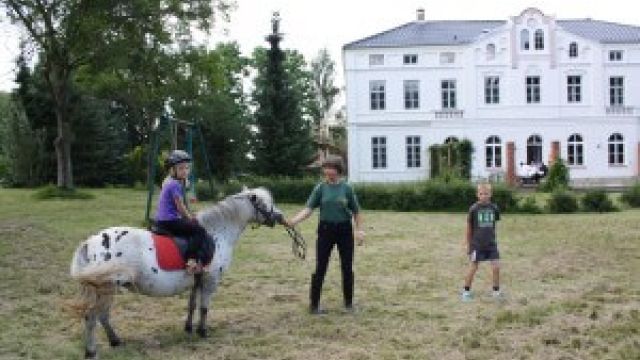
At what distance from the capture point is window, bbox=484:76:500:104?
152 feet

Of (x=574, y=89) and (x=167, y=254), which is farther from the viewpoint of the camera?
(x=574, y=89)

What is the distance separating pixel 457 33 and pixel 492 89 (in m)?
4.01

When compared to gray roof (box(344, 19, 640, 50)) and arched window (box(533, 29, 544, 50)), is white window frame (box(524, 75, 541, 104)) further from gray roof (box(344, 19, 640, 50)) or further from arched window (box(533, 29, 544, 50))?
gray roof (box(344, 19, 640, 50))

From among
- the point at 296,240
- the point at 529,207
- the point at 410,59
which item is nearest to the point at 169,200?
the point at 296,240

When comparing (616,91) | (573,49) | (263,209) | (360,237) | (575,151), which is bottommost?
(360,237)

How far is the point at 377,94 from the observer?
1839 inches

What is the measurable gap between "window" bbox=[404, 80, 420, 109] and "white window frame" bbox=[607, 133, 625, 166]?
442 inches

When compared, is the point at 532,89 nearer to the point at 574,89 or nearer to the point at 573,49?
the point at 574,89

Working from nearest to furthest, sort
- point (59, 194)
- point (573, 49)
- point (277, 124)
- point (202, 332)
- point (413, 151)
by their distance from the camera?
point (202, 332) → point (59, 194) → point (277, 124) → point (573, 49) → point (413, 151)

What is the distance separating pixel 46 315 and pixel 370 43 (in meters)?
39.1

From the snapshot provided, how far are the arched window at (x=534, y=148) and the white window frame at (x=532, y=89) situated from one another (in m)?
2.17

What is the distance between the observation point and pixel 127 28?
1186 inches

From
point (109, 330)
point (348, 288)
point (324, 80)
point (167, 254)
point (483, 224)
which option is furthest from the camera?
point (324, 80)

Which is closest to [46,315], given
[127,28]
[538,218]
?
[538,218]
